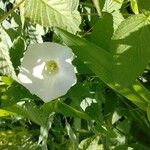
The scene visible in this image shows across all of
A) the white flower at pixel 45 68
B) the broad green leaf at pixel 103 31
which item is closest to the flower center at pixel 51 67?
the white flower at pixel 45 68

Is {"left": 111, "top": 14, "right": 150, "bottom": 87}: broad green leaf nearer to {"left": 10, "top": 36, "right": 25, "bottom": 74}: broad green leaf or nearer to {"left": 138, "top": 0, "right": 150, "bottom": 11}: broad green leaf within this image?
{"left": 138, "top": 0, "right": 150, "bottom": 11}: broad green leaf

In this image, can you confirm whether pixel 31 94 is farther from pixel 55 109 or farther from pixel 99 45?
pixel 99 45

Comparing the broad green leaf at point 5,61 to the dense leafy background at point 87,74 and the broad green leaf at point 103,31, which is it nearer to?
the dense leafy background at point 87,74

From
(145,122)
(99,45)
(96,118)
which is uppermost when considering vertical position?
(99,45)

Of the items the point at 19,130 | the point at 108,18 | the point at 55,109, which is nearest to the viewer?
the point at 108,18

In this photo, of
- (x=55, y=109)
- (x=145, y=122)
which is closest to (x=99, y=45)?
(x=55, y=109)

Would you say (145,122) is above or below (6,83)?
below

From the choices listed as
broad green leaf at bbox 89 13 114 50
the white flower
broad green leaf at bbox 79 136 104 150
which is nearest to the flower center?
the white flower
